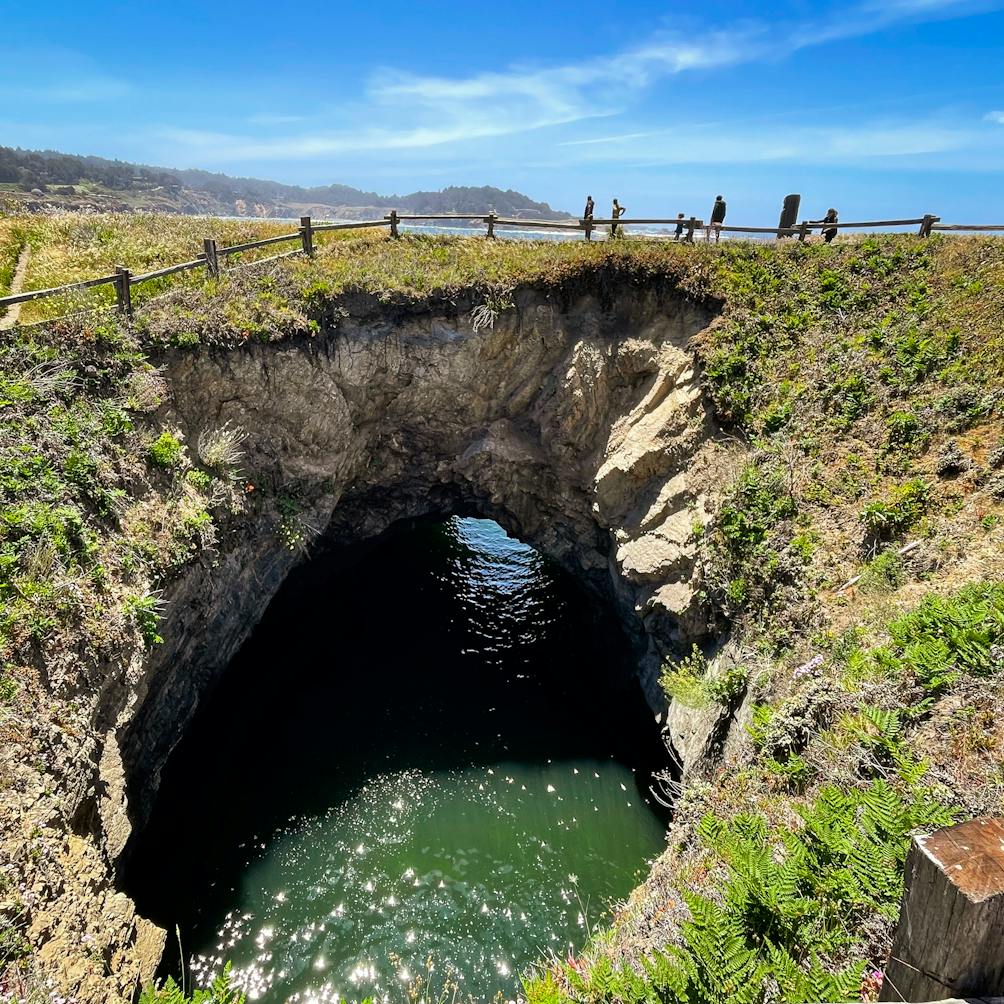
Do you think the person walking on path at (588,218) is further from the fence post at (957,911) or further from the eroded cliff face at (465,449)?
the fence post at (957,911)

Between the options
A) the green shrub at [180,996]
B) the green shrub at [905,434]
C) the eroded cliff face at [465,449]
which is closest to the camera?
the green shrub at [180,996]

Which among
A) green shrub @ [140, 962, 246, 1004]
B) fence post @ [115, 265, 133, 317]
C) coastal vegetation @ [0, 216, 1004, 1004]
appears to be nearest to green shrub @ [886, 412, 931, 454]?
coastal vegetation @ [0, 216, 1004, 1004]

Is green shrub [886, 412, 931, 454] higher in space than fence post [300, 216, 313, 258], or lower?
lower

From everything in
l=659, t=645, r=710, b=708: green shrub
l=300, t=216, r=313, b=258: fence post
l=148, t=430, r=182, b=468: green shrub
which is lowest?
l=659, t=645, r=710, b=708: green shrub

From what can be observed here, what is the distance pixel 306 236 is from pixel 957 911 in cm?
1901

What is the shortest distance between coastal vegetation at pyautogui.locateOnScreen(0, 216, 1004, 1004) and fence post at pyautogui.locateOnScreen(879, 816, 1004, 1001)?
5.73 feet

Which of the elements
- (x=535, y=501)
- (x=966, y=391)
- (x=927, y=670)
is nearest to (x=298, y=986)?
(x=927, y=670)

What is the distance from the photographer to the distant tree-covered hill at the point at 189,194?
52.9 m

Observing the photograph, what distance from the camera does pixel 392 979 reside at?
9.64m

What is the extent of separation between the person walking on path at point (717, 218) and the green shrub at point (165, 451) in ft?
53.8

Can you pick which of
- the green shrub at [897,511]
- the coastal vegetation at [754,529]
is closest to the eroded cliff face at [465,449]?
the coastal vegetation at [754,529]

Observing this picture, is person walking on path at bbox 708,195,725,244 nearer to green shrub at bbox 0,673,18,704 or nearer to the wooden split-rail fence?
the wooden split-rail fence

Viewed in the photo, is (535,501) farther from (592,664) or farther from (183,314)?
(183,314)

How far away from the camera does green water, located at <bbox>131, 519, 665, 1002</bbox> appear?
33.2ft
